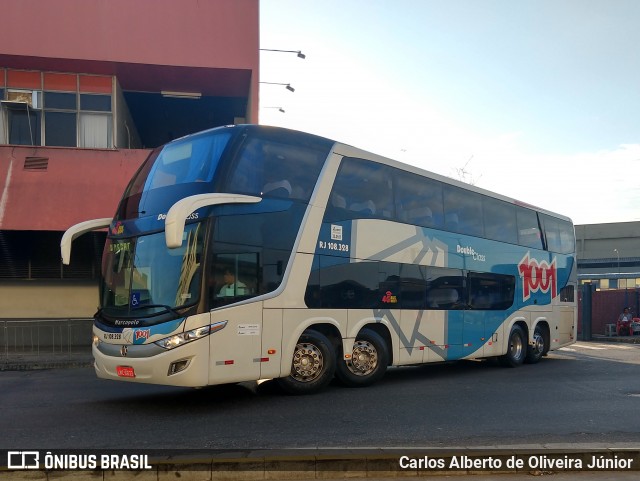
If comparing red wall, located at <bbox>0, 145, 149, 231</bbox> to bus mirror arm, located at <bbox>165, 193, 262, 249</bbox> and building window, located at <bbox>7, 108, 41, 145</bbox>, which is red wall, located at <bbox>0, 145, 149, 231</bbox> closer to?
building window, located at <bbox>7, 108, 41, 145</bbox>

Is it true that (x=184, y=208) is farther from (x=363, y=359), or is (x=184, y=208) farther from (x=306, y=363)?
(x=363, y=359)

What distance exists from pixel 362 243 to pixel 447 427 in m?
4.12

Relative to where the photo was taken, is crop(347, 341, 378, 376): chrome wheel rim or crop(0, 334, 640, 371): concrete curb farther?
crop(0, 334, 640, 371): concrete curb

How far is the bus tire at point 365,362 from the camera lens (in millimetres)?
10812

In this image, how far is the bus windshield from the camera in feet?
27.5

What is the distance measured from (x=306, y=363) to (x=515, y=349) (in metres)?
7.80

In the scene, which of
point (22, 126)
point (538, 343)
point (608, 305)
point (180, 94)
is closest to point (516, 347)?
point (538, 343)

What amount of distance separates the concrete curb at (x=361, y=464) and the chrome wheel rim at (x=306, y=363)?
12.5ft

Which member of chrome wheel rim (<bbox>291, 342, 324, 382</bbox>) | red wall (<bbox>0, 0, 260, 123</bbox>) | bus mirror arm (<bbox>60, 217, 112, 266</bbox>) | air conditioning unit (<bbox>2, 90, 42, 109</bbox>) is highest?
red wall (<bbox>0, 0, 260, 123</bbox>)

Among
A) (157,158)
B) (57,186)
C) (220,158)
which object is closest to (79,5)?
(57,186)

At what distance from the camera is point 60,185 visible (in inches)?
717

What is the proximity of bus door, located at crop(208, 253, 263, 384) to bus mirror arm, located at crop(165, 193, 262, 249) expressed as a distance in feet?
2.63

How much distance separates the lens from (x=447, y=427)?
7.71 m

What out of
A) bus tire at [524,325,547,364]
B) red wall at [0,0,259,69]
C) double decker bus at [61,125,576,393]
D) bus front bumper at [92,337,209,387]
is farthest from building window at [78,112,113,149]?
bus tire at [524,325,547,364]
